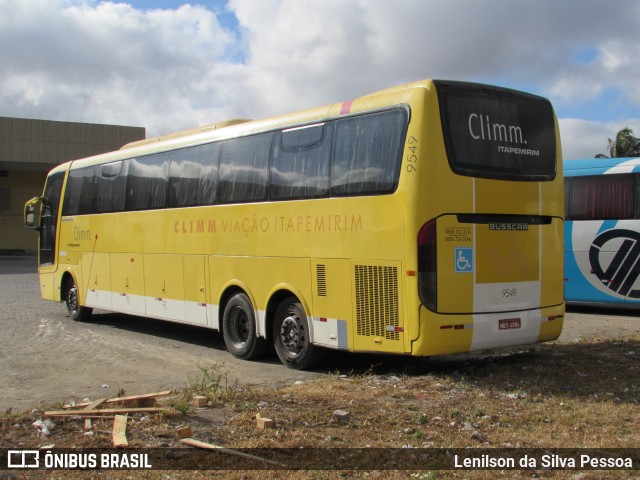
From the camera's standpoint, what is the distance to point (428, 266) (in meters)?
8.02

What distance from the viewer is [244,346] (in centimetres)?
1079

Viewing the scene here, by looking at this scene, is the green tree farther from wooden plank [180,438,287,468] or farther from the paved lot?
wooden plank [180,438,287,468]

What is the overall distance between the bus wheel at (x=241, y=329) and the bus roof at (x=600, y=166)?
8946 mm

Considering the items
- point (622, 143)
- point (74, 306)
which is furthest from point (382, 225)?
point (622, 143)

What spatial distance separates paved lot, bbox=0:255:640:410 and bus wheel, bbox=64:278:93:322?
0.23 metres

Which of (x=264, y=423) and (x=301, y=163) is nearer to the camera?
(x=264, y=423)

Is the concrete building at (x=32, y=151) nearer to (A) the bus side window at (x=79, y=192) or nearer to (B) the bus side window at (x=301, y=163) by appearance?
(A) the bus side window at (x=79, y=192)

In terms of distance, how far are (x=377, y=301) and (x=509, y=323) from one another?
1.63m

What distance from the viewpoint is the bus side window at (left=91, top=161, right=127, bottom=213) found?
1396 centimetres

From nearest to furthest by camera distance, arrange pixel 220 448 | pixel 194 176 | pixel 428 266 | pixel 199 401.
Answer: pixel 220 448, pixel 199 401, pixel 428 266, pixel 194 176

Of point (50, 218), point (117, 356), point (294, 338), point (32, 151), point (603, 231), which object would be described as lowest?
point (117, 356)

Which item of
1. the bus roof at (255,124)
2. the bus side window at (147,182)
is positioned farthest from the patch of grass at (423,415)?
the bus side window at (147,182)

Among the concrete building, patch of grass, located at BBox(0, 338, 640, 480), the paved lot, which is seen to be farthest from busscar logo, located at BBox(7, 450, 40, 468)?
the concrete building

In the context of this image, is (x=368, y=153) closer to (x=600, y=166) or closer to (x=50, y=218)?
(x=600, y=166)
